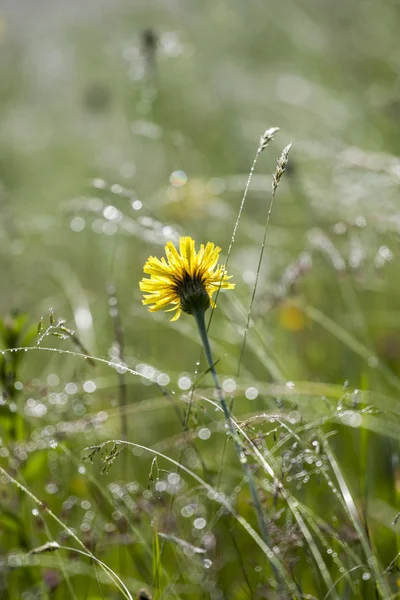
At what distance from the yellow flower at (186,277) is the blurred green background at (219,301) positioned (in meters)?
0.12

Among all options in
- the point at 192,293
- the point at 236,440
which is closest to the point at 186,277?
the point at 192,293

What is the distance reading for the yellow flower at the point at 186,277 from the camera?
105 cm

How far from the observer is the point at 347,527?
1294 mm

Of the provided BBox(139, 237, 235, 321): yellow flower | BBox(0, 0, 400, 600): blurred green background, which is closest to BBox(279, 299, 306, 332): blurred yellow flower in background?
BBox(0, 0, 400, 600): blurred green background

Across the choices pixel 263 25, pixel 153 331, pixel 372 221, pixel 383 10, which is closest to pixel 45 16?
pixel 263 25

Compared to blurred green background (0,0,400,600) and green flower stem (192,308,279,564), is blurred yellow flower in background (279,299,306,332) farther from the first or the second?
green flower stem (192,308,279,564)

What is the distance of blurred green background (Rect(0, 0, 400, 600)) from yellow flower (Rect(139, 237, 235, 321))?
4.7 inches

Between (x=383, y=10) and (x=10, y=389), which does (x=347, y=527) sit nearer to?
(x=10, y=389)

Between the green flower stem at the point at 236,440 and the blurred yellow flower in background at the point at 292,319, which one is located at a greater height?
the blurred yellow flower in background at the point at 292,319

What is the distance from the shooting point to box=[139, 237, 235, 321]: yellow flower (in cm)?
105

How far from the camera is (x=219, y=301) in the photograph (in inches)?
82.9

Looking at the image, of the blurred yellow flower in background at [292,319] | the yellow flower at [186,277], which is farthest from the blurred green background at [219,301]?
the yellow flower at [186,277]

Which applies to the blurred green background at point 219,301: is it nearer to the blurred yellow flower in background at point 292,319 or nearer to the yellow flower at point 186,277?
the blurred yellow flower in background at point 292,319

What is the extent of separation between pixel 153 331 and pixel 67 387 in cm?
118
